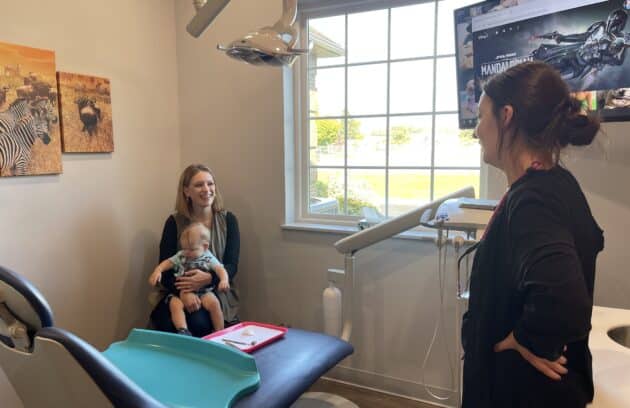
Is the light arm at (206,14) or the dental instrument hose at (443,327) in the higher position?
the light arm at (206,14)

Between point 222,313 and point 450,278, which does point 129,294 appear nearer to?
point 222,313

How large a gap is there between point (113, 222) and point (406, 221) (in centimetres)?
164

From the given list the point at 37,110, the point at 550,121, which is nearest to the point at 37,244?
the point at 37,110

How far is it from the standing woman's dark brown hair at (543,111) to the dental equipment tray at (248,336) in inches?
46.6

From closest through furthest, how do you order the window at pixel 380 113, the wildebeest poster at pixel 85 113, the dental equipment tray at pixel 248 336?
the dental equipment tray at pixel 248 336, the wildebeest poster at pixel 85 113, the window at pixel 380 113

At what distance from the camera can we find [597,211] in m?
1.94

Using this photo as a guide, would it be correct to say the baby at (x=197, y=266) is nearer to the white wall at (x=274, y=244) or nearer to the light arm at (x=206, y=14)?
the white wall at (x=274, y=244)

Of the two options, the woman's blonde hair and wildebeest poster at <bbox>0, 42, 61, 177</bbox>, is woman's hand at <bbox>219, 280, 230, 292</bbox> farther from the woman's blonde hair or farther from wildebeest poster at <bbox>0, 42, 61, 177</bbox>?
wildebeest poster at <bbox>0, 42, 61, 177</bbox>

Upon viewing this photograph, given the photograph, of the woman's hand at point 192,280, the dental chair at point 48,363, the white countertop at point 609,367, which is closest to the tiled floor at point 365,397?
the woman's hand at point 192,280

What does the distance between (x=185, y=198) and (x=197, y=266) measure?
0.41m

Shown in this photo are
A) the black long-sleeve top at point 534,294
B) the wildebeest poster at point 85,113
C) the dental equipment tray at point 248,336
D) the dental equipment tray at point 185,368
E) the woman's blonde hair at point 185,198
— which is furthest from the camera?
the woman's blonde hair at point 185,198

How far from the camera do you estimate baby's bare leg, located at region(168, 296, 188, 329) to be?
7.17 ft

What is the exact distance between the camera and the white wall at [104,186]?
2.09 m

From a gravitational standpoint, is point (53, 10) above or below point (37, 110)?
above
